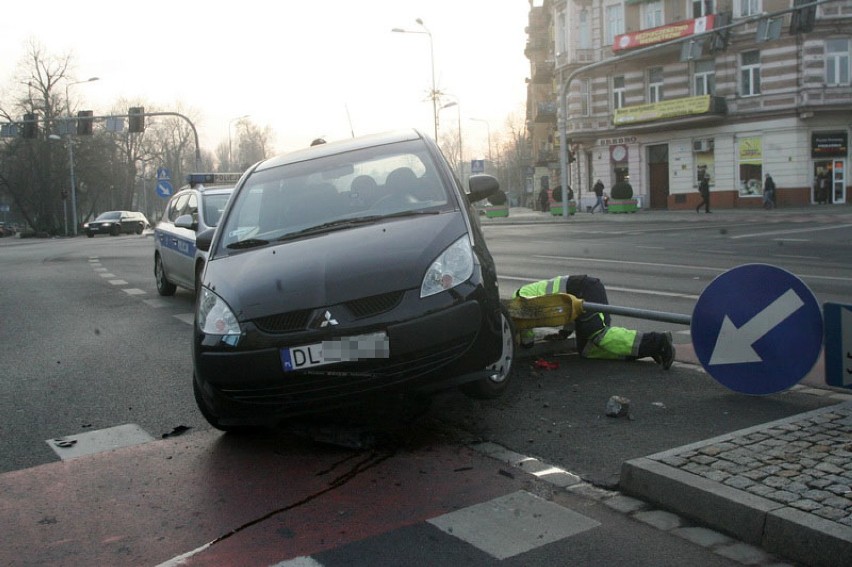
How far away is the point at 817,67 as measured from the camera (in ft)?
131

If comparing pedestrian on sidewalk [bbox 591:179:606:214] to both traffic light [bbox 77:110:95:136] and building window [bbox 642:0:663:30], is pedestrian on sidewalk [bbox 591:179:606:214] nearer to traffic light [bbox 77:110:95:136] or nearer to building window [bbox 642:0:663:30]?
building window [bbox 642:0:663:30]

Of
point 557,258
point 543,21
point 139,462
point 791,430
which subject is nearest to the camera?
point 791,430

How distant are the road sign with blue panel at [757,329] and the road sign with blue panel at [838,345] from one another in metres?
0.31

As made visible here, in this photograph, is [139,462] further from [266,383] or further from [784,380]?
[784,380]

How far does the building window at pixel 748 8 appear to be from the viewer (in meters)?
41.8

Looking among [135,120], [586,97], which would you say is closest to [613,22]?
[586,97]

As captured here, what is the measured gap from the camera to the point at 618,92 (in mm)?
48688

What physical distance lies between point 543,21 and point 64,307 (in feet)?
244

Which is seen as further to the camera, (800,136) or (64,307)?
(800,136)

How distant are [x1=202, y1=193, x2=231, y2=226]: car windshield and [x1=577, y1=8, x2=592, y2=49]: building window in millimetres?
41311

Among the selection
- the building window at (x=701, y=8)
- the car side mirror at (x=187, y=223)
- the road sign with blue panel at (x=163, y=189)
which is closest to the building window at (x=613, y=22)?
the building window at (x=701, y=8)

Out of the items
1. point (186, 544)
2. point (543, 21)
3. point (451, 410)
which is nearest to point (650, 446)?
point (451, 410)

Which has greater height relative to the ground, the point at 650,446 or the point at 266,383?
the point at 266,383

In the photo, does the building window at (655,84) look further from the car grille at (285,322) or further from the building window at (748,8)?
the car grille at (285,322)
